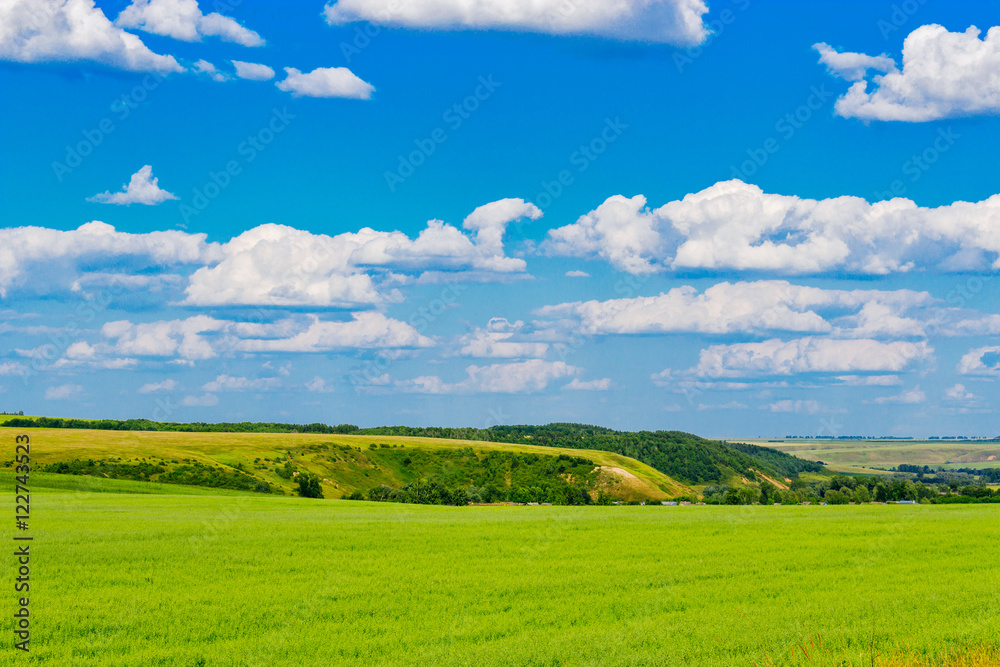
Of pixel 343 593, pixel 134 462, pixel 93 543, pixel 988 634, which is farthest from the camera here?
pixel 134 462

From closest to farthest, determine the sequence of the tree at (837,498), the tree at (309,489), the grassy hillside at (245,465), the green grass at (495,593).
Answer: the green grass at (495,593)
the tree at (837,498)
the grassy hillside at (245,465)
the tree at (309,489)

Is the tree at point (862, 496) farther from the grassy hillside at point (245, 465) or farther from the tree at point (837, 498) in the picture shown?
the grassy hillside at point (245, 465)

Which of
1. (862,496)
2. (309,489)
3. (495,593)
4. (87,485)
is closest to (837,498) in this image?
(862,496)

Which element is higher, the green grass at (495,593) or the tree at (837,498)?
the green grass at (495,593)

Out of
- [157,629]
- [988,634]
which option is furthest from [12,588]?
[988,634]

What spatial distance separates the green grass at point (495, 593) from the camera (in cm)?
1519

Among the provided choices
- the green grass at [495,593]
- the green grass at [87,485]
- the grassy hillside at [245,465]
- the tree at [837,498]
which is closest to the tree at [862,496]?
the tree at [837,498]

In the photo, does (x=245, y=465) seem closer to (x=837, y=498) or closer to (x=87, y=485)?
(x=87, y=485)

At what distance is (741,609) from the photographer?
18.7 meters

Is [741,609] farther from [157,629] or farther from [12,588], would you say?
[12,588]

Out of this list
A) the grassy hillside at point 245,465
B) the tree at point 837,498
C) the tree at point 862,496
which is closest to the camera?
the tree at point 862,496

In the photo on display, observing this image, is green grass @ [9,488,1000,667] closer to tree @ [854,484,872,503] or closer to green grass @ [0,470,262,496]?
green grass @ [0,470,262,496]

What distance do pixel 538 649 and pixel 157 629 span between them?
310 inches

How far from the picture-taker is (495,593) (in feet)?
67.9
